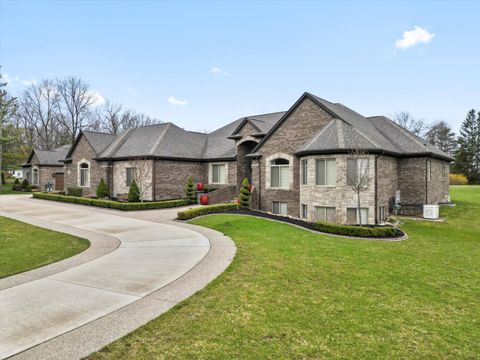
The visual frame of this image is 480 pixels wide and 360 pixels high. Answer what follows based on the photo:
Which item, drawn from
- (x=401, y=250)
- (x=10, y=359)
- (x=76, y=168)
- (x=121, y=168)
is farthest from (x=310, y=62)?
(x=76, y=168)

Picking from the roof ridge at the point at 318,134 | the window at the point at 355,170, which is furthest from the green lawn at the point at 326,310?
the roof ridge at the point at 318,134

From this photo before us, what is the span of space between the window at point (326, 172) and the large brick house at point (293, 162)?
0.06 meters

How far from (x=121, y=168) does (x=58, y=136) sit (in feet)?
157

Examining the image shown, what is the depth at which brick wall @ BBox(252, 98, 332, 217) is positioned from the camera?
19.9m

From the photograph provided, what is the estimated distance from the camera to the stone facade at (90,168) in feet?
101

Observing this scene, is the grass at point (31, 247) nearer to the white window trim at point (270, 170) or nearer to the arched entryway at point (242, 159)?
the white window trim at point (270, 170)

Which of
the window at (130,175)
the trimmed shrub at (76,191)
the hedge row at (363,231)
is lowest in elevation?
the hedge row at (363,231)

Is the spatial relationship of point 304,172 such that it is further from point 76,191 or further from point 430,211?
point 76,191

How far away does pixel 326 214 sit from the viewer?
678 inches

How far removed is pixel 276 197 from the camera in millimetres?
20953

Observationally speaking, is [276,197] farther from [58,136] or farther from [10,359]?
[58,136]

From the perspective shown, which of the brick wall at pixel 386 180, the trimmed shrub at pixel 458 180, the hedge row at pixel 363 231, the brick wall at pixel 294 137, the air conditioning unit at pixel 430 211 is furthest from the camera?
the trimmed shrub at pixel 458 180

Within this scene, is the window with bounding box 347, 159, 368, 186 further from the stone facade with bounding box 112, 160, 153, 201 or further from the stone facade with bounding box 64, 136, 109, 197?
the stone facade with bounding box 64, 136, 109, 197

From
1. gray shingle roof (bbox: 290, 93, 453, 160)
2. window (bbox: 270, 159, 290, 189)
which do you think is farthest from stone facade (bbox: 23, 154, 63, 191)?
gray shingle roof (bbox: 290, 93, 453, 160)
